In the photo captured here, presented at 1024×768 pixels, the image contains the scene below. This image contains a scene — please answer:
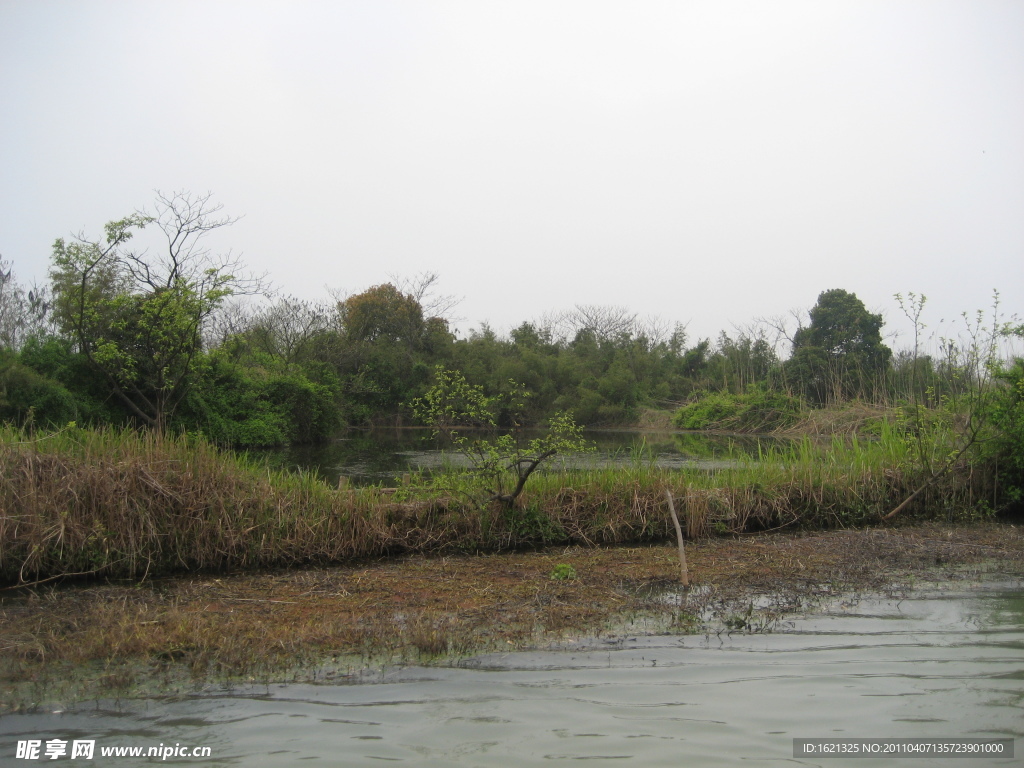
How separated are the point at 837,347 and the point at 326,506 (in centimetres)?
3604

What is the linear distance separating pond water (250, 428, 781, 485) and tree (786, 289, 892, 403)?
5072mm

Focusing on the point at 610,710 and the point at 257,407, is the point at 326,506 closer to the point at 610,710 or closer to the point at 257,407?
the point at 610,710

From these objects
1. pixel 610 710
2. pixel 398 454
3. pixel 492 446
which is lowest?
pixel 610 710

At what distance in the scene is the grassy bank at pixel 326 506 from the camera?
8.02 meters

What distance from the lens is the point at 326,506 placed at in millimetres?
9500

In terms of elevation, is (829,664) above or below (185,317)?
below

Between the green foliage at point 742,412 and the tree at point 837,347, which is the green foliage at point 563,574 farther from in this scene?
the tree at point 837,347

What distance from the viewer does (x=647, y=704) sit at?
4750 millimetres

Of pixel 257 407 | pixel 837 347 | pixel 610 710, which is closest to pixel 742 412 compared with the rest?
pixel 837 347

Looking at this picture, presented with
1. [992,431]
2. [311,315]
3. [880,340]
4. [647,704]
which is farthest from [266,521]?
[880,340]

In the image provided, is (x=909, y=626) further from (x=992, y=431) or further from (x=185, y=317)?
(x=185, y=317)

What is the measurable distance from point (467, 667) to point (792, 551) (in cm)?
604

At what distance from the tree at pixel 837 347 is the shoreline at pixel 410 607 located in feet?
93.9

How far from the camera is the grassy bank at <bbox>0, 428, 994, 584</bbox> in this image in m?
8.02
